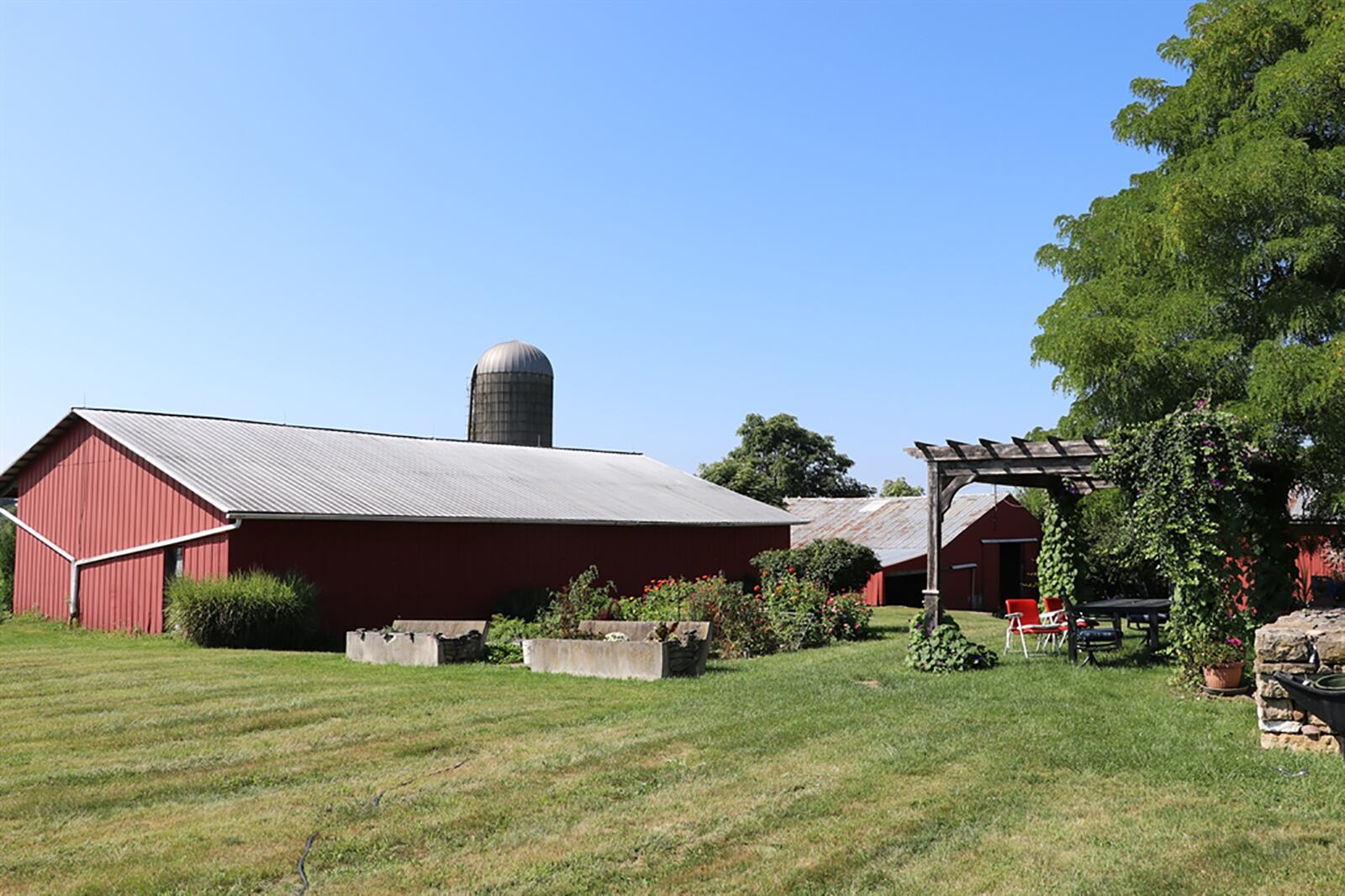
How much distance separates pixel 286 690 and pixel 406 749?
12.6 feet

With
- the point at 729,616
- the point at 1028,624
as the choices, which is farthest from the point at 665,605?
the point at 1028,624

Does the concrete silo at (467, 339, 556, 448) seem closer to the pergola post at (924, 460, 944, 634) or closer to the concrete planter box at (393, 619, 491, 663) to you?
the concrete planter box at (393, 619, 491, 663)

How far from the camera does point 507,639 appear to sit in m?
16.2

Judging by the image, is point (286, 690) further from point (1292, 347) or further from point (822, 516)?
point (822, 516)

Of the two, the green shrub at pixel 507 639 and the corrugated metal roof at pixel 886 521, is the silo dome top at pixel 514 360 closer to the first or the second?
the corrugated metal roof at pixel 886 521

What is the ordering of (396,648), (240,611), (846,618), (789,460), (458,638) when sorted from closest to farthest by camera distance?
(458,638) < (396,648) < (240,611) < (846,618) < (789,460)

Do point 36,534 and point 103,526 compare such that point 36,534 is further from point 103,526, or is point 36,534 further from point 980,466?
point 980,466

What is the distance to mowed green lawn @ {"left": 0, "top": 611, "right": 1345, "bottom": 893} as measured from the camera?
5.55 m

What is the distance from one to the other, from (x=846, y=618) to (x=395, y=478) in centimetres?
1050

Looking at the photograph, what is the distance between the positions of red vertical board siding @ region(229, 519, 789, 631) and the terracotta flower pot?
583 inches

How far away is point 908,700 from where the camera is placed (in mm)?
10789

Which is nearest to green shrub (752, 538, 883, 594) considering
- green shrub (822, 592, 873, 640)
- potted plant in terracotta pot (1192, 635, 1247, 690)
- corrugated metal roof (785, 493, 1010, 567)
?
green shrub (822, 592, 873, 640)

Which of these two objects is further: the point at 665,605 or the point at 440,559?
the point at 440,559

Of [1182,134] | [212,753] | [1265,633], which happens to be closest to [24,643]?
[212,753]
